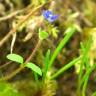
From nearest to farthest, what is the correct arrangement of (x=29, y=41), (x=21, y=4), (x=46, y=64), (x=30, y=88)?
1. (x=46, y=64)
2. (x=30, y=88)
3. (x=29, y=41)
4. (x=21, y=4)

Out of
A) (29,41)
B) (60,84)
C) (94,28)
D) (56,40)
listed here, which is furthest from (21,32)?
(94,28)

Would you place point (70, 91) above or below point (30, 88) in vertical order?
below

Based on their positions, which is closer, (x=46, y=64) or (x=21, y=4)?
(x=46, y=64)

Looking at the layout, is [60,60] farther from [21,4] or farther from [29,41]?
[21,4]

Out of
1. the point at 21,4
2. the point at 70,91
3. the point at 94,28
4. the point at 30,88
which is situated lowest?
the point at 70,91

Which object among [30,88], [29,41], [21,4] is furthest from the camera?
[21,4]

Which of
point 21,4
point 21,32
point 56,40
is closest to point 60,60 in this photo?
point 56,40

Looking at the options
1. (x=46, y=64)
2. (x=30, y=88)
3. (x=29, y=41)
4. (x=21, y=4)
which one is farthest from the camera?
(x=21, y=4)

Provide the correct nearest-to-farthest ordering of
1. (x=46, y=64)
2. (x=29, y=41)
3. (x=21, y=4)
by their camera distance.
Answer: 1. (x=46, y=64)
2. (x=29, y=41)
3. (x=21, y=4)

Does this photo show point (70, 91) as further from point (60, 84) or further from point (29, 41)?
point (29, 41)
